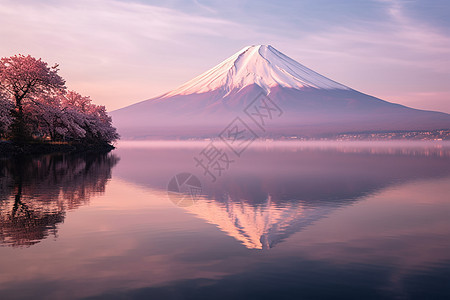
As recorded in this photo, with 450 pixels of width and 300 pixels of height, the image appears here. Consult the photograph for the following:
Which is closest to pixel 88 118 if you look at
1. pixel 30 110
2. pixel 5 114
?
pixel 30 110

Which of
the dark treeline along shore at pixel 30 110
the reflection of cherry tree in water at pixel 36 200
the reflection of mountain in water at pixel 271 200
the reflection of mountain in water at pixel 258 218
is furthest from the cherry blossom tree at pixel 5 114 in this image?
the reflection of mountain in water at pixel 258 218

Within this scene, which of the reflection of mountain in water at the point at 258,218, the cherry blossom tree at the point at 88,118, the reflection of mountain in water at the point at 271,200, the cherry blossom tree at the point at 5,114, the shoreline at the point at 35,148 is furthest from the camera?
the cherry blossom tree at the point at 88,118

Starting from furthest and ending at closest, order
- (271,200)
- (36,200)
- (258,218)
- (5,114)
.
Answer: (5,114) → (271,200) → (36,200) → (258,218)

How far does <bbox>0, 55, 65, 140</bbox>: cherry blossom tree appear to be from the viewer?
59.1 meters

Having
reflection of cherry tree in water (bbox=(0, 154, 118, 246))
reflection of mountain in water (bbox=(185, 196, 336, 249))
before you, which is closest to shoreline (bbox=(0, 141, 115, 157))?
reflection of cherry tree in water (bbox=(0, 154, 118, 246))

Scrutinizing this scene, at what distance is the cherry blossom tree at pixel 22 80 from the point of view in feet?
194

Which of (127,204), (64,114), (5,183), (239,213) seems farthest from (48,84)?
(239,213)

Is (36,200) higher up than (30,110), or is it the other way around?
(30,110)

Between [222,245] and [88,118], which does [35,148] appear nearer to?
[88,118]

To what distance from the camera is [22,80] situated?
6100 cm

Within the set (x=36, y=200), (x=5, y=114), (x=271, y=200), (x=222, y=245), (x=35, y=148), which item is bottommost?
(x=222, y=245)

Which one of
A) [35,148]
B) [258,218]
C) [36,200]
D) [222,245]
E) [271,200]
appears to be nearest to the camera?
[222,245]

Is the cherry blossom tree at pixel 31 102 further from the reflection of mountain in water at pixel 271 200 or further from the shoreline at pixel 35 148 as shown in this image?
the reflection of mountain in water at pixel 271 200

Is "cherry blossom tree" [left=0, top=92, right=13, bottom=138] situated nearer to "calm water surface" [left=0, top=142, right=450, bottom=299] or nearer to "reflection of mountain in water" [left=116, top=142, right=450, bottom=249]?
"reflection of mountain in water" [left=116, top=142, right=450, bottom=249]
